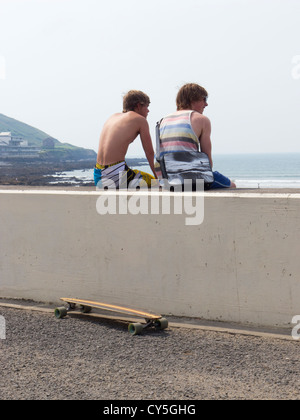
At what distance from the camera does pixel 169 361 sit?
184 inches

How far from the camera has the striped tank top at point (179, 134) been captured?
670 centimetres

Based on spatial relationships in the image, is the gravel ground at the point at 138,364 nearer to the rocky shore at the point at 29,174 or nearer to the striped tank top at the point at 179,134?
the striped tank top at the point at 179,134

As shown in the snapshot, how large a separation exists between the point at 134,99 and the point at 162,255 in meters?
2.27

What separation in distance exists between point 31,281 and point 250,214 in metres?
2.50

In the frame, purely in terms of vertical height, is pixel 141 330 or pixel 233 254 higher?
pixel 233 254

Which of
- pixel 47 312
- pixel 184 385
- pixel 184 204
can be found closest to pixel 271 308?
pixel 184 204

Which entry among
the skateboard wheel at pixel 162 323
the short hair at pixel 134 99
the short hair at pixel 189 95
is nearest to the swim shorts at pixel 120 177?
the short hair at pixel 134 99

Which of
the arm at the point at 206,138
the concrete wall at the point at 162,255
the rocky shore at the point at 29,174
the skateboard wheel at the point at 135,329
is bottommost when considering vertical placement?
the skateboard wheel at the point at 135,329

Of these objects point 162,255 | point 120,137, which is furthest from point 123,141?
point 162,255

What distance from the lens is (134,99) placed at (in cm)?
745

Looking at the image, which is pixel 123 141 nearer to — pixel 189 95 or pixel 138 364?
pixel 189 95
